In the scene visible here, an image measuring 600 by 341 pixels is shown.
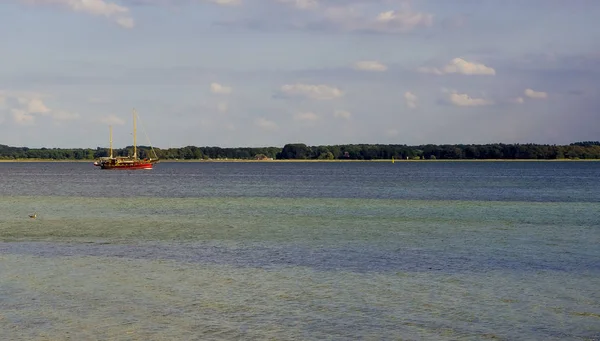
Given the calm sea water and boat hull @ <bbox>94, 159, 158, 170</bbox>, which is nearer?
the calm sea water

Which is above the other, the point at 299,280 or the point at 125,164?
the point at 125,164

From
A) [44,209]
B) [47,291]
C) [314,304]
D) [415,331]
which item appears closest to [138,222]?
[44,209]

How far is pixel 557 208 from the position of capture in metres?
56.2

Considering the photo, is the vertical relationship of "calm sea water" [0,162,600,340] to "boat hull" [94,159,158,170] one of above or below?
below

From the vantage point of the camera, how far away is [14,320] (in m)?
17.0

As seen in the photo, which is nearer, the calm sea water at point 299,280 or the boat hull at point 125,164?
the calm sea water at point 299,280

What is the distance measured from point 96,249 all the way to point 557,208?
123ft

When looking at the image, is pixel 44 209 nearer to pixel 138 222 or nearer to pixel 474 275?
pixel 138 222

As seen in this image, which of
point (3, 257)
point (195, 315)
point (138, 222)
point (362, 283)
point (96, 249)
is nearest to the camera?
point (195, 315)

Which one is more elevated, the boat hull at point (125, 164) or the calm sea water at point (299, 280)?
the boat hull at point (125, 164)

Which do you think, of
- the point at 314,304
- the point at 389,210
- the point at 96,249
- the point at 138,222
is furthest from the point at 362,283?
the point at 389,210

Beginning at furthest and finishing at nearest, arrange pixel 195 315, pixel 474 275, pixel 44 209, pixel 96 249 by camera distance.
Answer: pixel 44 209 < pixel 96 249 < pixel 474 275 < pixel 195 315

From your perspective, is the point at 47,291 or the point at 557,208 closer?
the point at 47,291

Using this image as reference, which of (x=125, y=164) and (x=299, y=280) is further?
(x=125, y=164)
